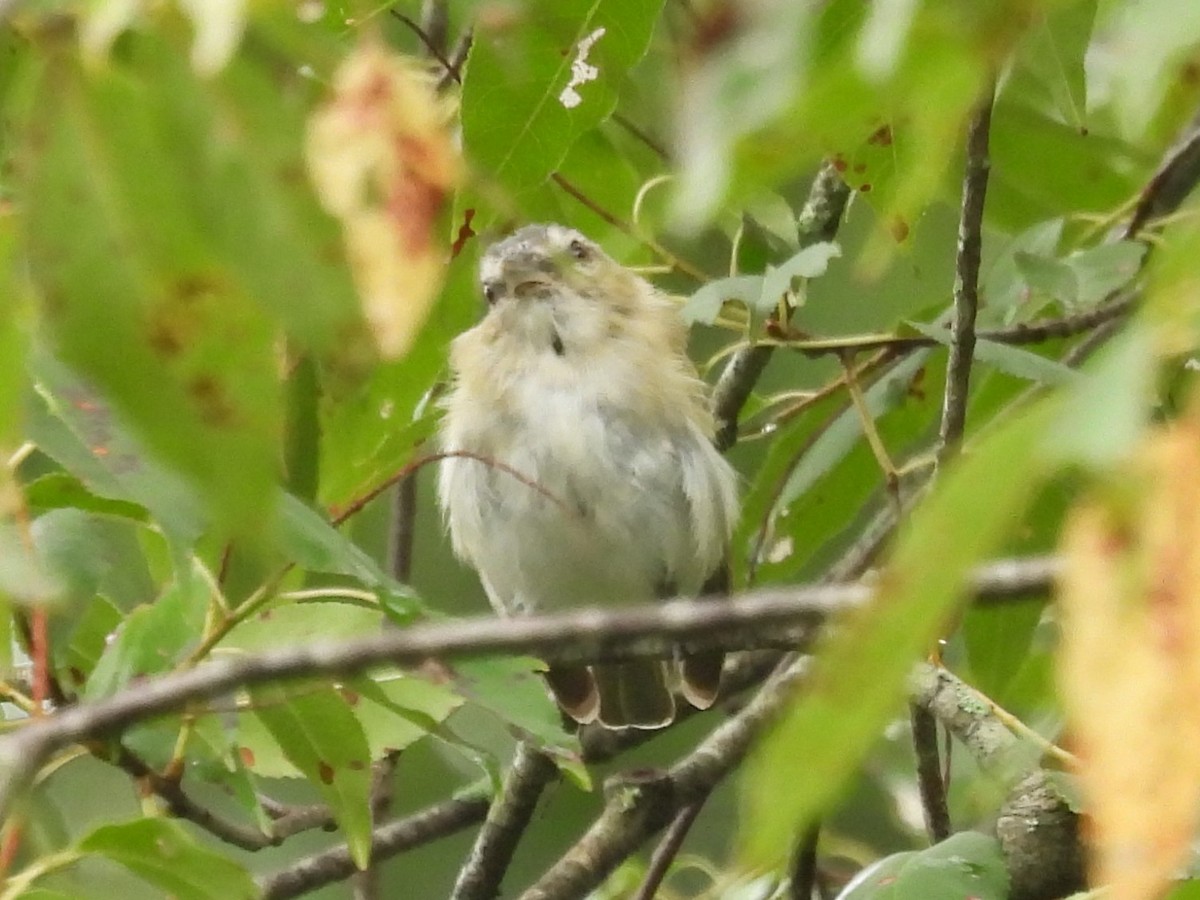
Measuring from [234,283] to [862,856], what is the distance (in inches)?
113

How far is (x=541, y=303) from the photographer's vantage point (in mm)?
4027

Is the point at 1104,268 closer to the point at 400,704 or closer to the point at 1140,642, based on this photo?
the point at 400,704

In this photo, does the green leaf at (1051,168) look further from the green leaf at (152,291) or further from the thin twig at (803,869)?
the green leaf at (152,291)

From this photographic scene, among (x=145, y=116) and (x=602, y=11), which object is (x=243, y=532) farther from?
(x=602, y=11)

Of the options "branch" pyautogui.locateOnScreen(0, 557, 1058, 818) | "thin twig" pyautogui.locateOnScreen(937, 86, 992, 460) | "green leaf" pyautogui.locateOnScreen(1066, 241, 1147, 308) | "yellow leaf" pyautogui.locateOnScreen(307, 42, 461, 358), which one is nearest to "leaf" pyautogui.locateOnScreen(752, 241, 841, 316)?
"thin twig" pyautogui.locateOnScreen(937, 86, 992, 460)

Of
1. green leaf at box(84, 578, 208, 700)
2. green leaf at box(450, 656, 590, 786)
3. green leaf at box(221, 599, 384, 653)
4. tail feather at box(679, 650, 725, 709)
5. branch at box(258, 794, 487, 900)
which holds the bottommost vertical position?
branch at box(258, 794, 487, 900)

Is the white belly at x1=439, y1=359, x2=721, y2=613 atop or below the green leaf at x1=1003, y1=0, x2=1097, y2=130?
below

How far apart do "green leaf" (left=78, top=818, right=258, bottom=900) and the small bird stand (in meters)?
2.01

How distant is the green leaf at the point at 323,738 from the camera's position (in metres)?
→ 2.17

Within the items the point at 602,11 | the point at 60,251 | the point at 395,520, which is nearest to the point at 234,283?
the point at 60,251

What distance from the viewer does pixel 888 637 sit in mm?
836

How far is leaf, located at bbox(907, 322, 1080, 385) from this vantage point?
2.40 metres

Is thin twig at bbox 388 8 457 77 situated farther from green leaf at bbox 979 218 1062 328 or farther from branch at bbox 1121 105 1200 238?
branch at bbox 1121 105 1200 238

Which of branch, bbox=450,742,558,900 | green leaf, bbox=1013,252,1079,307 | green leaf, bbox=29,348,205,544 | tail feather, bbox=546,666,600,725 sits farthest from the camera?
tail feather, bbox=546,666,600,725
